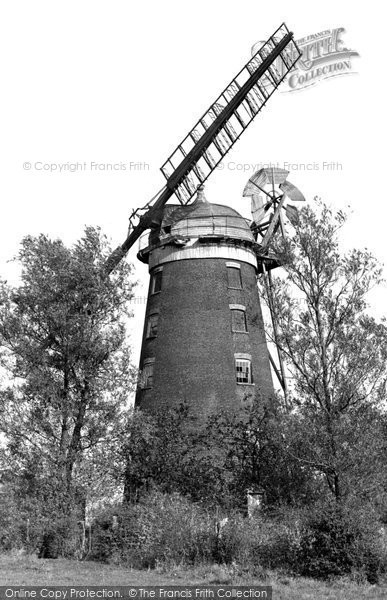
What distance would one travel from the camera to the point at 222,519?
19.1 metres

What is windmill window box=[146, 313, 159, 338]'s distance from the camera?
32281mm

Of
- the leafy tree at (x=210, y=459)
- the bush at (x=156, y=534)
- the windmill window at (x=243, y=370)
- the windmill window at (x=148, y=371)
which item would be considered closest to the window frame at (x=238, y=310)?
the windmill window at (x=243, y=370)

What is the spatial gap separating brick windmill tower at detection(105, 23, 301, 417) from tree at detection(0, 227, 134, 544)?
688 cm

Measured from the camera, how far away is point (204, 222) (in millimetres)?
32906

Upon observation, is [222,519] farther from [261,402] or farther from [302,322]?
[261,402]

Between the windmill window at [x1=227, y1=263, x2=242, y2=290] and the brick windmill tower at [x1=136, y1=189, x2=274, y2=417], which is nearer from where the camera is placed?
the brick windmill tower at [x1=136, y1=189, x2=274, y2=417]

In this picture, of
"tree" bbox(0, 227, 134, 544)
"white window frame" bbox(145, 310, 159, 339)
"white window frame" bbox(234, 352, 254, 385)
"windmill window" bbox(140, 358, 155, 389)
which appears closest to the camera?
"tree" bbox(0, 227, 134, 544)

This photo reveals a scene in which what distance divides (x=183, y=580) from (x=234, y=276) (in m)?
19.1

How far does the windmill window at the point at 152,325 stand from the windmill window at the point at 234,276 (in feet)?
12.1

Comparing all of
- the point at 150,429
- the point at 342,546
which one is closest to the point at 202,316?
the point at 150,429

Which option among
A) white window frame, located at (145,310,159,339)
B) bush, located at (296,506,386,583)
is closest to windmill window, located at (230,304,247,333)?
white window frame, located at (145,310,159,339)

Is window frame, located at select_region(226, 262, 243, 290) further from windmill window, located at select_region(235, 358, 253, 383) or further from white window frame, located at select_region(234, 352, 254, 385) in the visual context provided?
windmill window, located at select_region(235, 358, 253, 383)

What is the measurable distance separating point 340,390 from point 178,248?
15.0 meters

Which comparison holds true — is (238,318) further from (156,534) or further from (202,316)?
(156,534)
